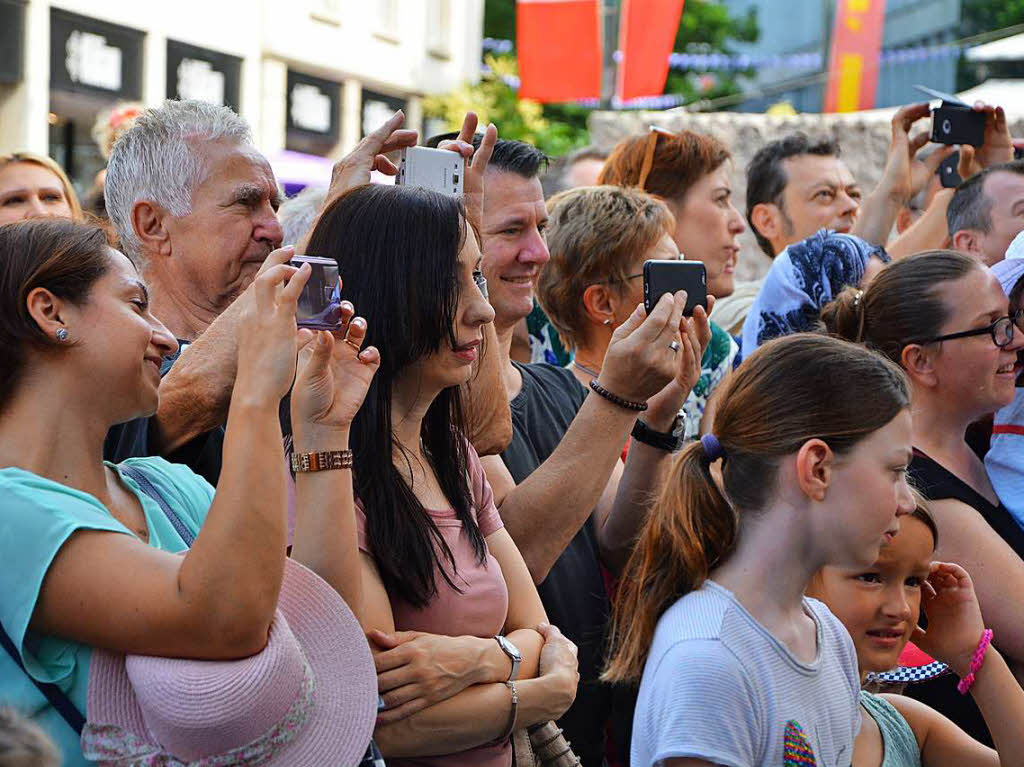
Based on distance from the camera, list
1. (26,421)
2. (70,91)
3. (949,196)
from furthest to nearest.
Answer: (70,91), (949,196), (26,421)

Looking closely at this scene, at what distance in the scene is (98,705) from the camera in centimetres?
183

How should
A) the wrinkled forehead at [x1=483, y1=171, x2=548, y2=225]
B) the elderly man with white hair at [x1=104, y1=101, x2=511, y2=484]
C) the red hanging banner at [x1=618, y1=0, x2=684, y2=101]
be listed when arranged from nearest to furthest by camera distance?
the elderly man with white hair at [x1=104, y1=101, x2=511, y2=484]
the wrinkled forehead at [x1=483, y1=171, x2=548, y2=225]
the red hanging banner at [x1=618, y1=0, x2=684, y2=101]

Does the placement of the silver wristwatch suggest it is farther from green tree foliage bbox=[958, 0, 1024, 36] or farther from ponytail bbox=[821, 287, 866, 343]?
green tree foliage bbox=[958, 0, 1024, 36]

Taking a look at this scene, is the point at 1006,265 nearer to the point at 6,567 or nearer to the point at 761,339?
the point at 761,339

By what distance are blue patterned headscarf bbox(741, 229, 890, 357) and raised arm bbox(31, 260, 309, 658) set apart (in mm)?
2443

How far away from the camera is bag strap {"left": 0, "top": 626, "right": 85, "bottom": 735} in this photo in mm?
1851

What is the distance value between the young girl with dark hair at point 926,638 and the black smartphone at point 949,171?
9.35 ft

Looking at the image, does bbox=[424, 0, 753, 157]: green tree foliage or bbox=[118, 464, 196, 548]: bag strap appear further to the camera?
bbox=[424, 0, 753, 157]: green tree foliage

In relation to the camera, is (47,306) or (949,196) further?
(949,196)

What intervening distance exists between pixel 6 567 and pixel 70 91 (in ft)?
38.4

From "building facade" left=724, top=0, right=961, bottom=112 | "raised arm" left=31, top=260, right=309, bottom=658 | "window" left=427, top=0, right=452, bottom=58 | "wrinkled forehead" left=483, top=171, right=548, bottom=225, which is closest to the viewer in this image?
"raised arm" left=31, top=260, right=309, bottom=658

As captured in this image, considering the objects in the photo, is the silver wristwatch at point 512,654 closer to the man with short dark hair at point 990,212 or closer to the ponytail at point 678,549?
the ponytail at point 678,549

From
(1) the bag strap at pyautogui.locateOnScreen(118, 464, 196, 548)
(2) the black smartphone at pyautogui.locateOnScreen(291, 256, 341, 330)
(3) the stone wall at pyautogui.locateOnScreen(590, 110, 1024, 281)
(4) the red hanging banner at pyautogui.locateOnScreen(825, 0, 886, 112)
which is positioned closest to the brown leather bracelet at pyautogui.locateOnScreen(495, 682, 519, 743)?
(1) the bag strap at pyautogui.locateOnScreen(118, 464, 196, 548)

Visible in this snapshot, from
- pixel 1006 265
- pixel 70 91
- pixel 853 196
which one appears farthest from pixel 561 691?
pixel 70 91
